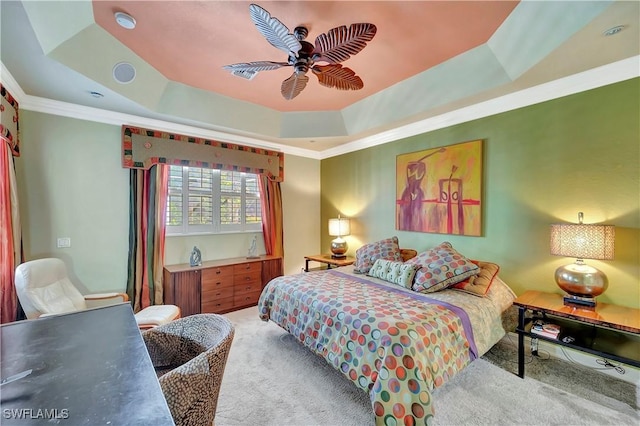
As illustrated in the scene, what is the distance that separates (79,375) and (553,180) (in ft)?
12.5

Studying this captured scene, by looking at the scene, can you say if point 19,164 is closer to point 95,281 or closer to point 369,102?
point 95,281

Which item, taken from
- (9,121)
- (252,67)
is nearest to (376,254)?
(252,67)

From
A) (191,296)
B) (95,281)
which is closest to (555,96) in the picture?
(191,296)

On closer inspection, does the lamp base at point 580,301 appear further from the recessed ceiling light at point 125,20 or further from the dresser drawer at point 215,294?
the recessed ceiling light at point 125,20

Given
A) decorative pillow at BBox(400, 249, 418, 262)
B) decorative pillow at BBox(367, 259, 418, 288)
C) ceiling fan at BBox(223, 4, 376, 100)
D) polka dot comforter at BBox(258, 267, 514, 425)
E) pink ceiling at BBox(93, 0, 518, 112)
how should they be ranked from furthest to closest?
decorative pillow at BBox(400, 249, 418, 262)
decorative pillow at BBox(367, 259, 418, 288)
pink ceiling at BBox(93, 0, 518, 112)
ceiling fan at BBox(223, 4, 376, 100)
polka dot comforter at BBox(258, 267, 514, 425)

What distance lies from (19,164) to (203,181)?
6.37ft

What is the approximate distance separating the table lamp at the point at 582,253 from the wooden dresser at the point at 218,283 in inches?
145

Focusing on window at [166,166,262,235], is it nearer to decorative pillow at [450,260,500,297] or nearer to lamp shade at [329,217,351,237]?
lamp shade at [329,217,351,237]

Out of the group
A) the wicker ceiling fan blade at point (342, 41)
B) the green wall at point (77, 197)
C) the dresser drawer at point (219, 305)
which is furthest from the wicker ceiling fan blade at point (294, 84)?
the dresser drawer at point (219, 305)

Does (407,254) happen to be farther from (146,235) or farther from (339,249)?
(146,235)

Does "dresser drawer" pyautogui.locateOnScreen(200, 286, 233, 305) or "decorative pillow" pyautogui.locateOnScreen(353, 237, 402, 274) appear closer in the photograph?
"decorative pillow" pyautogui.locateOnScreen(353, 237, 402, 274)

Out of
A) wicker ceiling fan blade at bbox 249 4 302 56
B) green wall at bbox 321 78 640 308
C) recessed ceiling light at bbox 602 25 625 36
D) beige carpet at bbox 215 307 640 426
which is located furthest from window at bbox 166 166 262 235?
recessed ceiling light at bbox 602 25 625 36

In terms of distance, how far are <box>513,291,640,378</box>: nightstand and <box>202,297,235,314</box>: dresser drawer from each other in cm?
353

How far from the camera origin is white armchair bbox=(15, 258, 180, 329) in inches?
89.2
